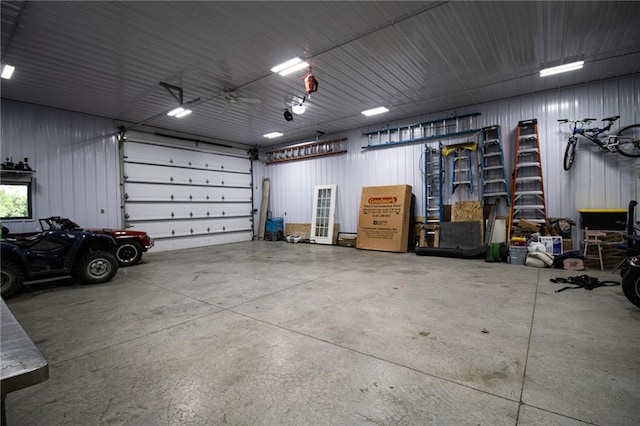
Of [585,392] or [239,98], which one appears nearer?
[585,392]

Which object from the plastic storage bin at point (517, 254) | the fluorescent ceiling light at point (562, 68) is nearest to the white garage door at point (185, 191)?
the plastic storage bin at point (517, 254)

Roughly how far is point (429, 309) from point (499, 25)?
12.7 feet

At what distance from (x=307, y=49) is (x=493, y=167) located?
191 inches

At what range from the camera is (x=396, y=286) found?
423cm

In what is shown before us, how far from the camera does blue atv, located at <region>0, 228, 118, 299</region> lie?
3.95m

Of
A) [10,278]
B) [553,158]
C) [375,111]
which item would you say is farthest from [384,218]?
[10,278]

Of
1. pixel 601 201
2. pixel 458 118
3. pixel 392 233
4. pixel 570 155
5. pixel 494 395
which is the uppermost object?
pixel 458 118

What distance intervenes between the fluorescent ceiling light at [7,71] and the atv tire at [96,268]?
320 cm

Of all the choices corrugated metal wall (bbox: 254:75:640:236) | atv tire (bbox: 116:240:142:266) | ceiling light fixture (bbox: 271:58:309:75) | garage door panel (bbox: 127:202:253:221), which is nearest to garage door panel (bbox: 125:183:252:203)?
garage door panel (bbox: 127:202:253:221)

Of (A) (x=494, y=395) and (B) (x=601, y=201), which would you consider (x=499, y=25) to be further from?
(A) (x=494, y=395)

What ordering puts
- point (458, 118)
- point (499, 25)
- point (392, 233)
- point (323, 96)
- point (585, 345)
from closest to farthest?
point (585, 345), point (499, 25), point (323, 96), point (458, 118), point (392, 233)

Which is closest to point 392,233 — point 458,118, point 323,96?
point 458,118

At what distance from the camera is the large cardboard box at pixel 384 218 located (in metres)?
7.52

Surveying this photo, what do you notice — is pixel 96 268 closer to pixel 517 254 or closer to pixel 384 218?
pixel 384 218
